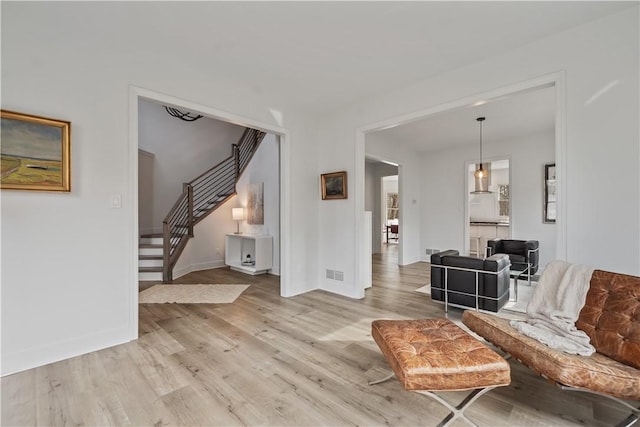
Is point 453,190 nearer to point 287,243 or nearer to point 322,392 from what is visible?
point 287,243

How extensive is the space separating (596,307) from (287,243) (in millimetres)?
3202

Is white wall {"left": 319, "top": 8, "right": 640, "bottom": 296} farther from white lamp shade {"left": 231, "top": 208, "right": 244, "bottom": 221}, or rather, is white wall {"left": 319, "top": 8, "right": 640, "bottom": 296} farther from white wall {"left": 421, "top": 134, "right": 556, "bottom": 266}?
white lamp shade {"left": 231, "top": 208, "right": 244, "bottom": 221}

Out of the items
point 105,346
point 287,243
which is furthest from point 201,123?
point 105,346

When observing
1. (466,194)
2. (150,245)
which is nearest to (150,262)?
(150,245)

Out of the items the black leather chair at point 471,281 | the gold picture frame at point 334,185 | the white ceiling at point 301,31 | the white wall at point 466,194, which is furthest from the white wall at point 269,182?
the white wall at point 466,194

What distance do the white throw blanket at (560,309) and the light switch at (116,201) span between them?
11.0 ft

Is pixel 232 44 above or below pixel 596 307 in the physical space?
above

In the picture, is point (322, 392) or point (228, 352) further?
point (228, 352)

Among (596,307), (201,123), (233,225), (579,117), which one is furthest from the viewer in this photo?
(201,123)

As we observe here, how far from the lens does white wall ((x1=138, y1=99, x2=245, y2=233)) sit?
6.69 m

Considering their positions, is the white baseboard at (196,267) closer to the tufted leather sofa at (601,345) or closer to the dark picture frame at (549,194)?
the tufted leather sofa at (601,345)

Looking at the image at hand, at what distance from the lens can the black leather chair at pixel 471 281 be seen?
3184mm

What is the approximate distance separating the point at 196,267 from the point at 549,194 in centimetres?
704

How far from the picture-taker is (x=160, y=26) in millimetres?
2436
